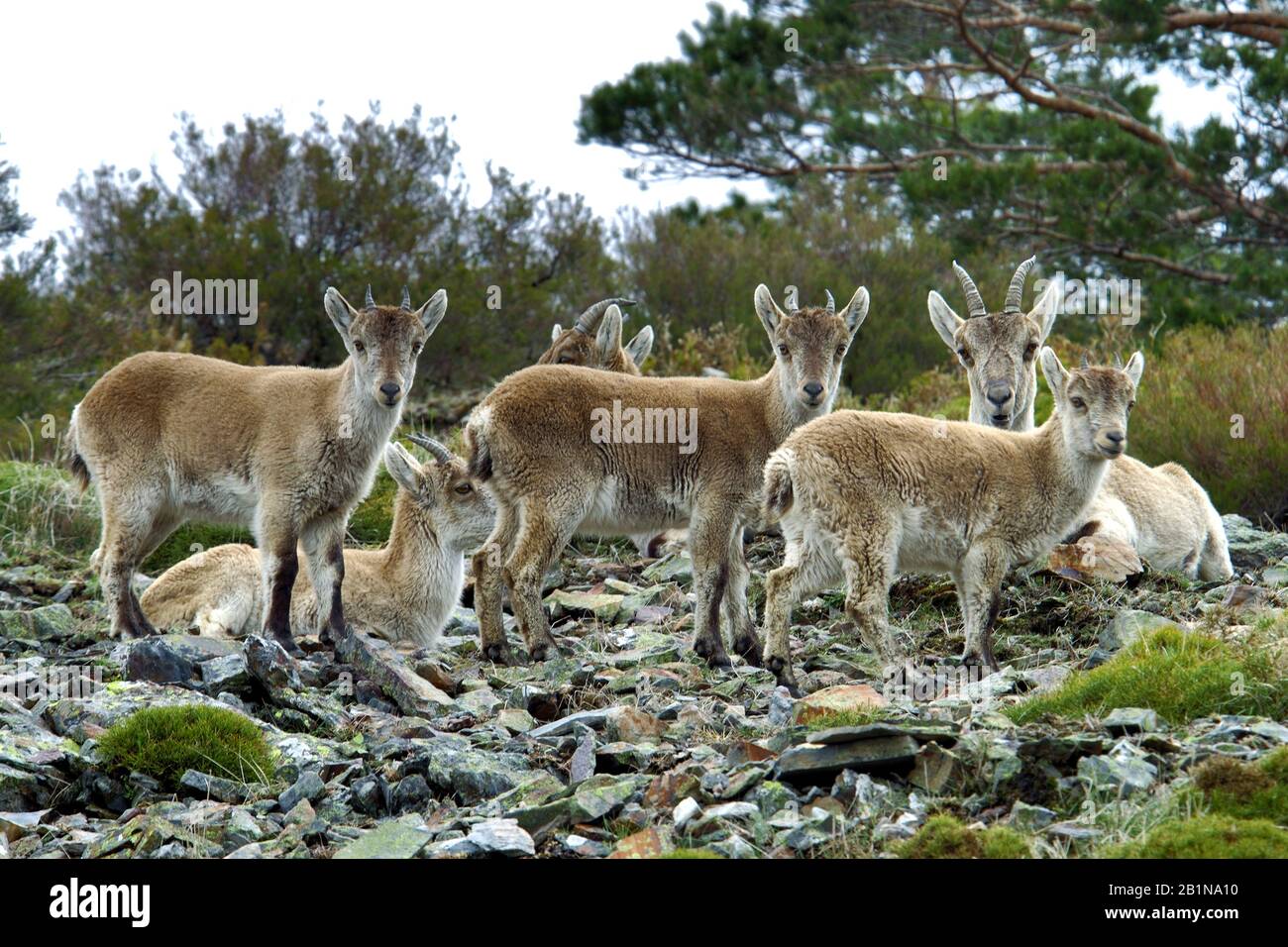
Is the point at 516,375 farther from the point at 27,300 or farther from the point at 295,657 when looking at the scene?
the point at 27,300

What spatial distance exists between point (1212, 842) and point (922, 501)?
12.2 ft

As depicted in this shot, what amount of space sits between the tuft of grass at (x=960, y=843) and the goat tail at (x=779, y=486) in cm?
344

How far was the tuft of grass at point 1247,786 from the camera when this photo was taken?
548 centimetres

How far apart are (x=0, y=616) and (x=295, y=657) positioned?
8.89 ft

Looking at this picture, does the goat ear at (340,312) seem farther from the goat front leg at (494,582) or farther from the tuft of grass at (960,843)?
the tuft of grass at (960,843)

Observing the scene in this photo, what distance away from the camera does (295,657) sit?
970cm

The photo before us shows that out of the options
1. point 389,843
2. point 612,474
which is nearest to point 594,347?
point 612,474

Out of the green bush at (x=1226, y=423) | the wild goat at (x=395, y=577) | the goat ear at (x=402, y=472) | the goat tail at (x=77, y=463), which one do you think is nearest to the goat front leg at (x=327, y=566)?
the wild goat at (x=395, y=577)

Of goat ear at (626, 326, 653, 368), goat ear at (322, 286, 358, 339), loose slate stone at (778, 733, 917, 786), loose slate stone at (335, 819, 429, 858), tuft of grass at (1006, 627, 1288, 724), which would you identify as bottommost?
loose slate stone at (335, 819, 429, 858)

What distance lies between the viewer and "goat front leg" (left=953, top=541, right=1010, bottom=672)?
8.80m

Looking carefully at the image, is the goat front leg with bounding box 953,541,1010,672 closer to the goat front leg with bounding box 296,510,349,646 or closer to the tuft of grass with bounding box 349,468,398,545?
the goat front leg with bounding box 296,510,349,646

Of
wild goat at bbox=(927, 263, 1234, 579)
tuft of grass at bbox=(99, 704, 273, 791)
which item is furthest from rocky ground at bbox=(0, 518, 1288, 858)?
wild goat at bbox=(927, 263, 1234, 579)

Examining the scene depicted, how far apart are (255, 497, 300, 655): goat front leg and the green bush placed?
8232 mm
